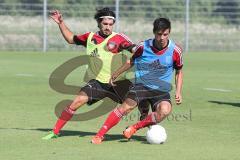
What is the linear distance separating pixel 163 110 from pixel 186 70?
1414cm

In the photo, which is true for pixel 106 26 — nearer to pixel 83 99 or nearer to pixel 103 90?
pixel 103 90

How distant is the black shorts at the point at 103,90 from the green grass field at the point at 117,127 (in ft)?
1.87

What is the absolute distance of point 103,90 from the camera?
11078 millimetres

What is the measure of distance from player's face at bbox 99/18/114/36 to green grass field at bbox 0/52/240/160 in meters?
1.49

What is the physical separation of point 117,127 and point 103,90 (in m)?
1.24

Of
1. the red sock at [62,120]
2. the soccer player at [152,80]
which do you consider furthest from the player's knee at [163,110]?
Answer: the red sock at [62,120]

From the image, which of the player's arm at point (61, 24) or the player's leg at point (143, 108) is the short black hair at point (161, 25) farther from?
the player's arm at point (61, 24)

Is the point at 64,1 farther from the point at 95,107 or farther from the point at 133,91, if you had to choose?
the point at 133,91

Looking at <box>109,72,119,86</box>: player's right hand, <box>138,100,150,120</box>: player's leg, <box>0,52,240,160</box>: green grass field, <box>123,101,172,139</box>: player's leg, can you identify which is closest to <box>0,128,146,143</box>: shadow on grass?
<box>0,52,240,160</box>: green grass field

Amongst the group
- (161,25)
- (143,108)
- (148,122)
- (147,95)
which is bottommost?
(148,122)

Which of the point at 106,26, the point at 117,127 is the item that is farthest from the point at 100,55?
the point at 117,127

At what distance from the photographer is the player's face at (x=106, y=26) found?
10.9 metres

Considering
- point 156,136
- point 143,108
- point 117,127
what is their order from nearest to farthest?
point 156,136 → point 143,108 → point 117,127

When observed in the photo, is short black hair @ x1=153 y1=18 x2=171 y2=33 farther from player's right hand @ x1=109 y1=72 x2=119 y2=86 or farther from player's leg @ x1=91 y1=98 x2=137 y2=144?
Answer: player's leg @ x1=91 y1=98 x2=137 y2=144
